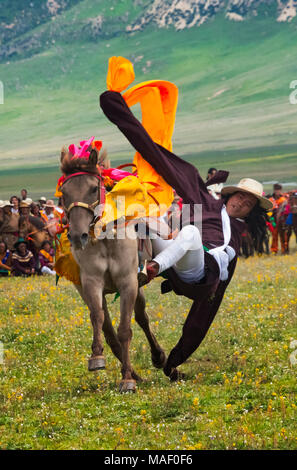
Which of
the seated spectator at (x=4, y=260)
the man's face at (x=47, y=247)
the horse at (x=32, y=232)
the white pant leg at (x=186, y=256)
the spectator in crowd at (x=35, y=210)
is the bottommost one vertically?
the seated spectator at (x=4, y=260)

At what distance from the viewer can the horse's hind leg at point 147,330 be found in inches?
414

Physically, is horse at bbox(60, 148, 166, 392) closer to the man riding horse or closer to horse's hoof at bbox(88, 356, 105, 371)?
horse's hoof at bbox(88, 356, 105, 371)

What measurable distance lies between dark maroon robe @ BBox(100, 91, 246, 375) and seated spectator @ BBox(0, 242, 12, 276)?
15.6 metres

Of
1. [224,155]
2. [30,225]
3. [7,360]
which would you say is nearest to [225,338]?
[7,360]

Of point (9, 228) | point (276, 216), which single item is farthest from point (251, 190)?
point (276, 216)

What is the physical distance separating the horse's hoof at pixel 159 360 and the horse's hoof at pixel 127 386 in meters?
1.65

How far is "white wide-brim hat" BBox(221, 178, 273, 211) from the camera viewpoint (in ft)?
33.9

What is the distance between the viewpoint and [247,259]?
1085 inches

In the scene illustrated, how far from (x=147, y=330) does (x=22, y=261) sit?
48.1 feet

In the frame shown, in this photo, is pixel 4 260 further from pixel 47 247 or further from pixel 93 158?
pixel 93 158

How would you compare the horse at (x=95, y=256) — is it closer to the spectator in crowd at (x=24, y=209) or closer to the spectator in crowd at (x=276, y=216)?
the spectator in crowd at (x=24, y=209)

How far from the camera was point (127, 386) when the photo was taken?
9.05 metres

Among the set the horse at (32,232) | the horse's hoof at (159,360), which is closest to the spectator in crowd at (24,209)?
the horse at (32,232)
